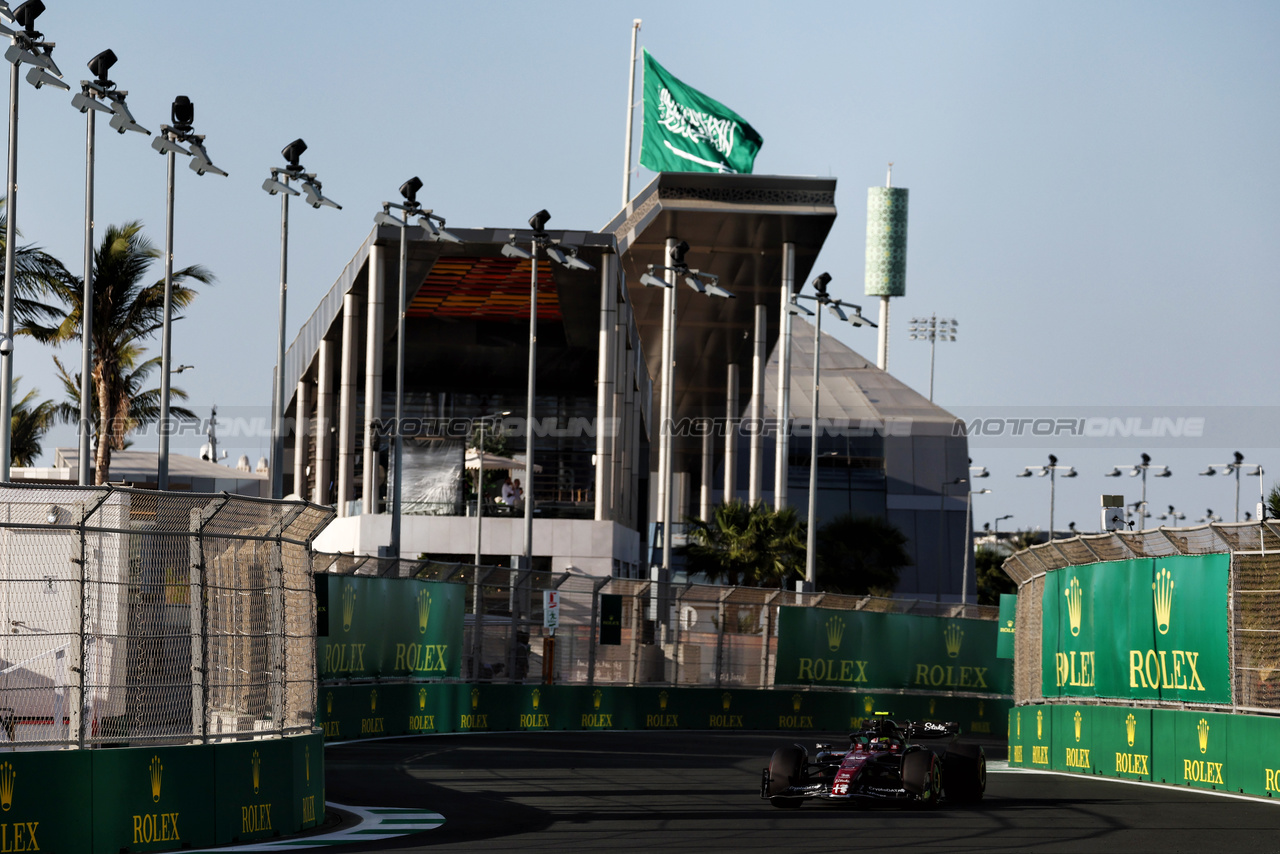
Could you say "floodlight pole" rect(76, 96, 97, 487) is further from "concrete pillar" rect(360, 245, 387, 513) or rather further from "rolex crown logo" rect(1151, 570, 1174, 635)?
"concrete pillar" rect(360, 245, 387, 513)

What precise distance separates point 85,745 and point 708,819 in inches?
225

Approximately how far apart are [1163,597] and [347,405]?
38.6 meters

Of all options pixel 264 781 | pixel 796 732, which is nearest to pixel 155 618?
pixel 264 781

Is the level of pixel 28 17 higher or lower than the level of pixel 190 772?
higher

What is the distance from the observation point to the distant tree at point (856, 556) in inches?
2218

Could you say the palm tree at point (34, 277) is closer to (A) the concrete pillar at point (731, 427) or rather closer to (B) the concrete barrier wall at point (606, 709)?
(B) the concrete barrier wall at point (606, 709)

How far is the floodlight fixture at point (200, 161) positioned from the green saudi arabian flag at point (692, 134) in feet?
117

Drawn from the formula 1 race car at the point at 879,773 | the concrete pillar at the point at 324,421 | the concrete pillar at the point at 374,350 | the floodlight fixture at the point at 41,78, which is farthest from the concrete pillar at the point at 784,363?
the formula 1 race car at the point at 879,773

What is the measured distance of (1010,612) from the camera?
25125 millimetres

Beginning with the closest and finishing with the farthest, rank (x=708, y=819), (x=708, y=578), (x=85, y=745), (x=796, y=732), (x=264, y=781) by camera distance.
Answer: (x=85, y=745) < (x=264, y=781) < (x=708, y=819) < (x=796, y=732) < (x=708, y=578)

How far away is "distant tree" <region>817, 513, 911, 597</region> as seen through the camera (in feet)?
185

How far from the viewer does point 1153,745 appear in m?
19.0

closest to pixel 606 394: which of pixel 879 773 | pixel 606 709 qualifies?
pixel 606 709

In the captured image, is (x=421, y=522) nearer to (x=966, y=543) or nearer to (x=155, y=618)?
(x=155, y=618)
